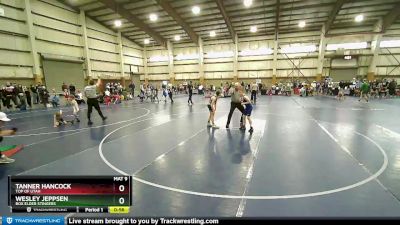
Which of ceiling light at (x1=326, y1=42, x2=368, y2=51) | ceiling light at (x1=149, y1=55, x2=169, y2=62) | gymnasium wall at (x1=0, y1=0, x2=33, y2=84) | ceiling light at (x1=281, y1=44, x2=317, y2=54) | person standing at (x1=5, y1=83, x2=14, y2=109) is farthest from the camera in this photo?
ceiling light at (x1=149, y1=55, x2=169, y2=62)

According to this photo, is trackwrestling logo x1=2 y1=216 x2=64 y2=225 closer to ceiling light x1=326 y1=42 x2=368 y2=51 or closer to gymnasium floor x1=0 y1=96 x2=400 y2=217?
gymnasium floor x1=0 y1=96 x2=400 y2=217

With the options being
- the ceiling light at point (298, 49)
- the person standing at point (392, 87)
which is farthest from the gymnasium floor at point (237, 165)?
the ceiling light at point (298, 49)

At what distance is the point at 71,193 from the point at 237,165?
4077mm

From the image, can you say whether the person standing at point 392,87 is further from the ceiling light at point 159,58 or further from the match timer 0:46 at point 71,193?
the match timer 0:46 at point 71,193

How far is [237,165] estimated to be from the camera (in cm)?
530

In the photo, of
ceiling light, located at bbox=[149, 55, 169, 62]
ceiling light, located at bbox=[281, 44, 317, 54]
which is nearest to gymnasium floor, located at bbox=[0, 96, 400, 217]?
ceiling light, located at bbox=[281, 44, 317, 54]

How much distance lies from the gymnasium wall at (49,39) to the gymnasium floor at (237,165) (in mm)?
17165

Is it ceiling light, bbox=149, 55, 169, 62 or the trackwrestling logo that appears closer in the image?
the trackwrestling logo

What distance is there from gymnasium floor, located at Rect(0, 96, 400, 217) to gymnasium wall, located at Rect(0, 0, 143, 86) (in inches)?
676

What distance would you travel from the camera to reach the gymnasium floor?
359cm

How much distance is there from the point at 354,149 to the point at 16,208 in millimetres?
7300

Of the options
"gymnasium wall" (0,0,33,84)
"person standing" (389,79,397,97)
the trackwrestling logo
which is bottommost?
the trackwrestling logo

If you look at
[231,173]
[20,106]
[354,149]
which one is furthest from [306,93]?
[20,106]

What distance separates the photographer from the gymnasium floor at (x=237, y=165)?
359 centimetres
